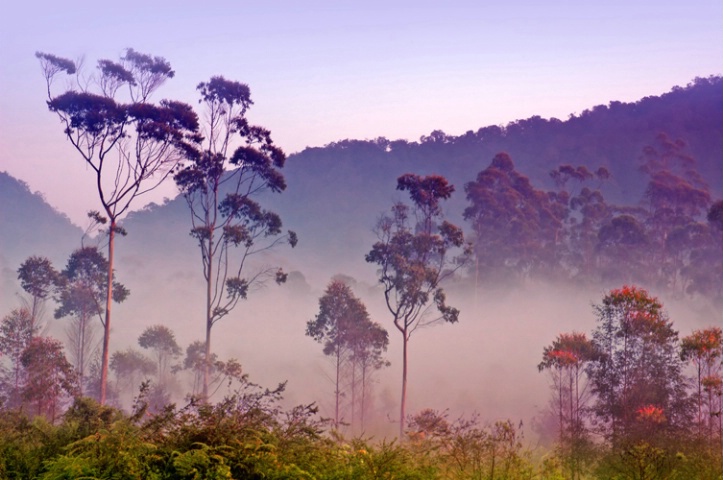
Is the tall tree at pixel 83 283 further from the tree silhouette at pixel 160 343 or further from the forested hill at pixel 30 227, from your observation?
the forested hill at pixel 30 227

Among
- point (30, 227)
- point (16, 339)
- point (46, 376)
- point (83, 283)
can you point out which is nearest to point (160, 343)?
point (83, 283)

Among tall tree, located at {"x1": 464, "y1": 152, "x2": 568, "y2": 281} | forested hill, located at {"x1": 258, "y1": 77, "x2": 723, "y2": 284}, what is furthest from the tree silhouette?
forested hill, located at {"x1": 258, "y1": 77, "x2": 723, "y2": 284}

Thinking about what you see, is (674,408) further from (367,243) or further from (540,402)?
(367,243)

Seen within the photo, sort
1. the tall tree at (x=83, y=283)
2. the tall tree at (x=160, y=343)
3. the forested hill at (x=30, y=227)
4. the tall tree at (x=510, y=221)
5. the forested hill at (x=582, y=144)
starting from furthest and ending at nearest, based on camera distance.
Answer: the forested hill at (x=30, y=227)
the forested hill at (x=582, y=144)
the tall tree at (x=510, y=221)
the tall tree at (x=160, y=343)
the tall tree at (x=83, y=283)

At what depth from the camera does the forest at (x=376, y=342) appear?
24.1 ft

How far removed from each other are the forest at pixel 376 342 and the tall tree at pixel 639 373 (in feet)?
0.28

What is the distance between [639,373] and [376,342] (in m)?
20.4

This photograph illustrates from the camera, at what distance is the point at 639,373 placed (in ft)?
91.8

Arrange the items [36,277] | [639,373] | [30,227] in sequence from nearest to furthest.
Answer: [639,373]
[36,277]
[30,227]

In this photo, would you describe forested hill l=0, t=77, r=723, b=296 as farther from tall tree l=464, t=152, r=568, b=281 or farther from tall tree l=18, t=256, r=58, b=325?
tall tree l=18, t=256, r=58, b=325

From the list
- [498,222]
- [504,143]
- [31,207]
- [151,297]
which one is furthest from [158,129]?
[31,207]

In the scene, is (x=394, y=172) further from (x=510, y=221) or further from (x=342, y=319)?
(x=342, y=319)

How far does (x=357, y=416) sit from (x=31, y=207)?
119 meters

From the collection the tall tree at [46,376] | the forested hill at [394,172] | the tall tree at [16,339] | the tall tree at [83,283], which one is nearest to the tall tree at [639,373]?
the tall tree at [46,376]
